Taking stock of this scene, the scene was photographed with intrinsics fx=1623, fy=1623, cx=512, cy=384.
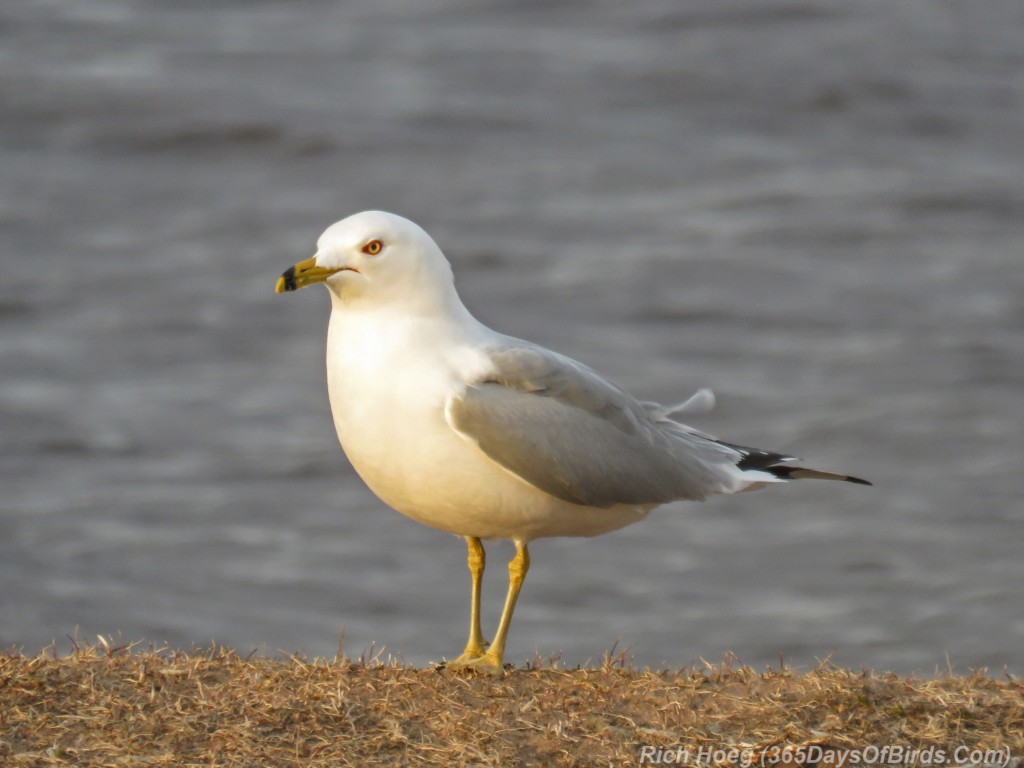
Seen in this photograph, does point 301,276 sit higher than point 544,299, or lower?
higher

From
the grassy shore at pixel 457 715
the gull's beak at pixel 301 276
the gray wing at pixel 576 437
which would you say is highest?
the gull's beak at pixel 301 276

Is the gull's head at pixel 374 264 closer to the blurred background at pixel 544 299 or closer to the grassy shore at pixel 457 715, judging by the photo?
the grassy shore at pixel 457 715

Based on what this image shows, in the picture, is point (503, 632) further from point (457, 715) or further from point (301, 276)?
point (301, 276)

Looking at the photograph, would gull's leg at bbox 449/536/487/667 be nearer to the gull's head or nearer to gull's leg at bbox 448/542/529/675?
gull's leg at bbox 448/542/529/675

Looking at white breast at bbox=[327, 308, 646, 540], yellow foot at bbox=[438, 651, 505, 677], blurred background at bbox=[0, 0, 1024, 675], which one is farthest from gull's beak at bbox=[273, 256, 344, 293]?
blurred background at bbox=[0, 0, 1024, 675]

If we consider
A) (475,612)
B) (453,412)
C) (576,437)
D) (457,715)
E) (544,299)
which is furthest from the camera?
(544,299)

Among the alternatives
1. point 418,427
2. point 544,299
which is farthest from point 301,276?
point 544,299

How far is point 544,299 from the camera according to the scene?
57.2 ft

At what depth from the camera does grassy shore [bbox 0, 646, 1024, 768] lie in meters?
5.02

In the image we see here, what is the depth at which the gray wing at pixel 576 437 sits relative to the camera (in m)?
5.72

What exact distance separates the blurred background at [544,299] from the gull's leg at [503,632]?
468 cm

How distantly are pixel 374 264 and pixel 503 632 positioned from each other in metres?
1.44

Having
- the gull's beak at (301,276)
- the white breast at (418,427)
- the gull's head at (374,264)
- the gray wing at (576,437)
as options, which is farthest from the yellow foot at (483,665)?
the gull's beak at (301,276)

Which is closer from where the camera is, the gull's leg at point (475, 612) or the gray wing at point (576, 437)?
the gray wing at point (576, 437)
